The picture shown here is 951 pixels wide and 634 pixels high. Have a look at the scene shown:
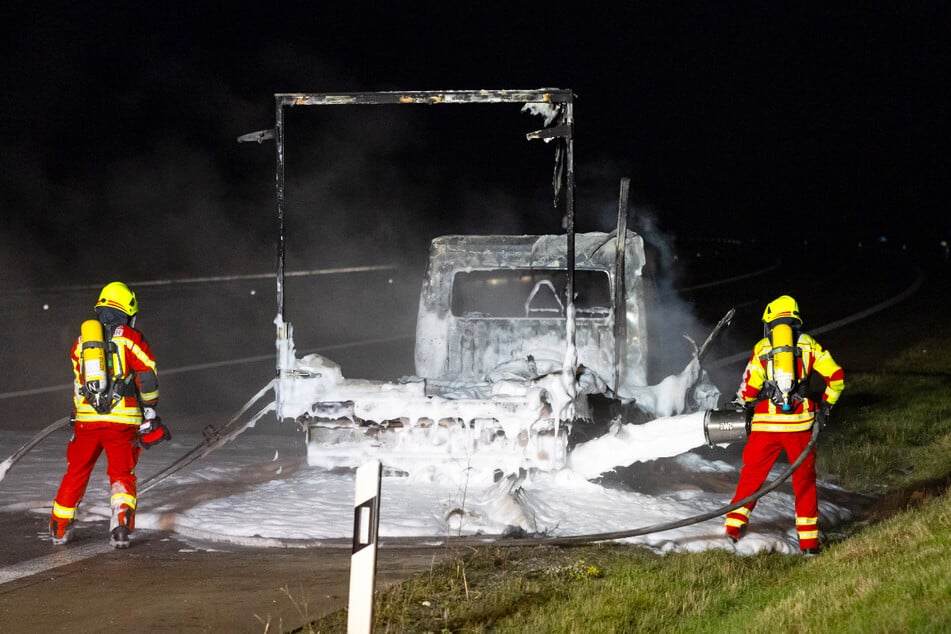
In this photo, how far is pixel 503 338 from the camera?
8.66m

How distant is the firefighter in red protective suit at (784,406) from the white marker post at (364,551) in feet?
9.53

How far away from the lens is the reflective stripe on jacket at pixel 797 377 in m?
6.78

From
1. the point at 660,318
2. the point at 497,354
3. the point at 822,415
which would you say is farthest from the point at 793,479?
the point at 497,354

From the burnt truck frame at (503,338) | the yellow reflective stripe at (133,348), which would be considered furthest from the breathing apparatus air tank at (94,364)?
the burnt truck frame at (503,338)

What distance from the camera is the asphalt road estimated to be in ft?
17.6

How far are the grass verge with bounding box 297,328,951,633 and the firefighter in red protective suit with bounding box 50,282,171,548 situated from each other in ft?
6.65

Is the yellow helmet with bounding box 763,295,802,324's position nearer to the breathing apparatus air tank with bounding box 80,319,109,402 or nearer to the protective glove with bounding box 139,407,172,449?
the protective glove with bounding box 139,407,172,449

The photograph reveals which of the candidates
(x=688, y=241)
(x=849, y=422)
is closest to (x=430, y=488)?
(x=849, y=422)

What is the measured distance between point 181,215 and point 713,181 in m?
43.2

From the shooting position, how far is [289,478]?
809cm

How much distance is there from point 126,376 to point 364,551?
2783 mm

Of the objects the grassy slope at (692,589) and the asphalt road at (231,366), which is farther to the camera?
the asphalt road at (231,366)

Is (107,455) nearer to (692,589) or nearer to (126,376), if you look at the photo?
(126,376)

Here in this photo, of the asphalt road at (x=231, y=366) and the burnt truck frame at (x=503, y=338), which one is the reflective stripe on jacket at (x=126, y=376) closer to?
the asphalt road at (x=231, y=366)
